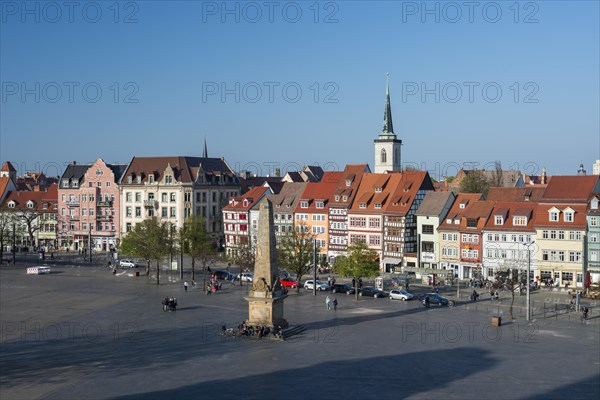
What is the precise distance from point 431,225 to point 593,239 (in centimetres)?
1745

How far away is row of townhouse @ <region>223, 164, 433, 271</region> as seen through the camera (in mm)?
87062

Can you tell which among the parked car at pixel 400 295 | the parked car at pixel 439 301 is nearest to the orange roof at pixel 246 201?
the parked car at pixel 400 295

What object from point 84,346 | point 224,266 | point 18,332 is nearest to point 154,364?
point 84,346

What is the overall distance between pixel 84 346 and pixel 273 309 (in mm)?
11476

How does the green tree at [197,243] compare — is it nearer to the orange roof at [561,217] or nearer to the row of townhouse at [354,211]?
the row of townhouse at [354,211]

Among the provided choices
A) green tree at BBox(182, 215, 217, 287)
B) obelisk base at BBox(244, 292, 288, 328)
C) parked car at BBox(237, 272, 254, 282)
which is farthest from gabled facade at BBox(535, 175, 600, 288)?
obelisk base at BBox(244, 292, 288, 328)

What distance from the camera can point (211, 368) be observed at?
39.4 m

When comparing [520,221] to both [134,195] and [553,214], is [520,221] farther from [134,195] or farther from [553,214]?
[134,195]

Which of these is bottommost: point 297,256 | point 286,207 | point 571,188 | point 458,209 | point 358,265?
point 358,265

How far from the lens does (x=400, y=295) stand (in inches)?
2638

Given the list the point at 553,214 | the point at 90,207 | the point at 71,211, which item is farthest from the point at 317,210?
the point at 71,211

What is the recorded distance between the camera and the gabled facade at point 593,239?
236ft

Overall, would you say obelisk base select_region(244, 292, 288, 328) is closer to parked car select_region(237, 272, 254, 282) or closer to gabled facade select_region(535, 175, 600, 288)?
parked car select_region(237, 272, 254, 282)

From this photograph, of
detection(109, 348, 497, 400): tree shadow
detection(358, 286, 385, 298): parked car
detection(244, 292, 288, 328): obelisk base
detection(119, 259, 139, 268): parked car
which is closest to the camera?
detection(109, 348, 497, 400): tree shadow
